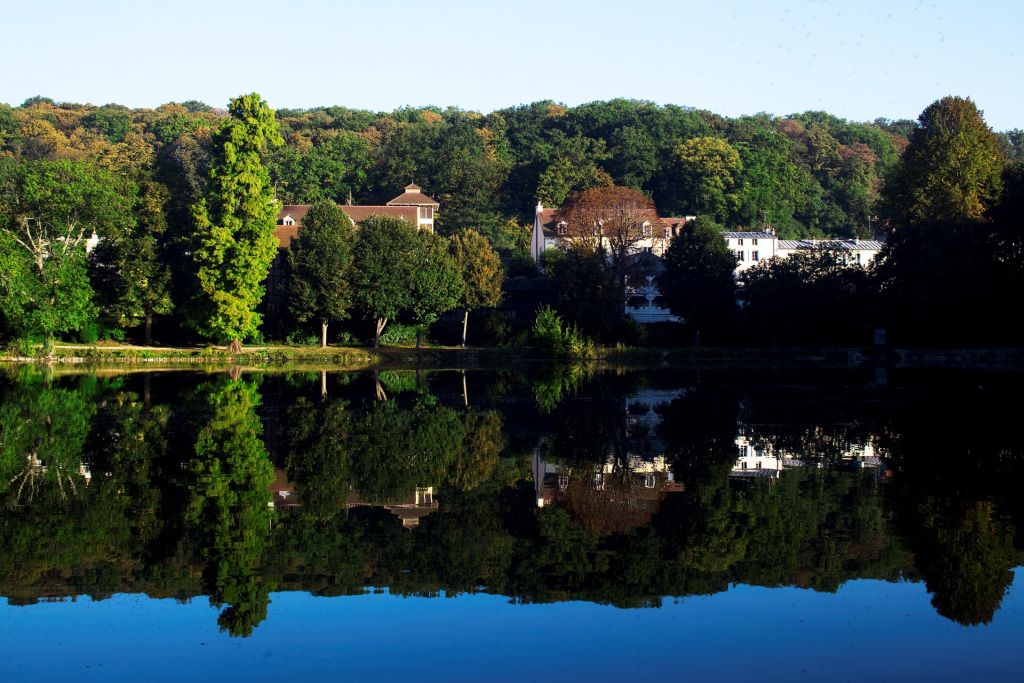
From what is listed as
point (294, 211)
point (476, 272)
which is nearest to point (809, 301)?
point (476, 272)

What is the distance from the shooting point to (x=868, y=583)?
45.5 ft

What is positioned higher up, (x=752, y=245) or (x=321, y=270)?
(x=752, y=245)

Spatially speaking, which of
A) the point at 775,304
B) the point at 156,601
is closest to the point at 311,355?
the point at 775,304

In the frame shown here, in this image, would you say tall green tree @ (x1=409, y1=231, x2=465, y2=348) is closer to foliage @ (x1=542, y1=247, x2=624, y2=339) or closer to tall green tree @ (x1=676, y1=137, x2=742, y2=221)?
foliage @ (x1=542, y1=247, x2=624, y2=339)

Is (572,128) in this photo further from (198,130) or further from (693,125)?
(198,130)

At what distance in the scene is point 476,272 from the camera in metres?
72.1

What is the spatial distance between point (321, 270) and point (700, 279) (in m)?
22.9

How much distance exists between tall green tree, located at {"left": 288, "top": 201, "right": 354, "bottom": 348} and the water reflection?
103 ft

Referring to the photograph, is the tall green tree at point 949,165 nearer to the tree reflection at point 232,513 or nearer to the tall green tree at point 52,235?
the tall green tree at point 52,235

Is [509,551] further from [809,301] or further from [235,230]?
[809,301]

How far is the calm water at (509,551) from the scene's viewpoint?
37.3 ft

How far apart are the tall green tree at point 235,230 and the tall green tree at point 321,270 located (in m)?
3.73

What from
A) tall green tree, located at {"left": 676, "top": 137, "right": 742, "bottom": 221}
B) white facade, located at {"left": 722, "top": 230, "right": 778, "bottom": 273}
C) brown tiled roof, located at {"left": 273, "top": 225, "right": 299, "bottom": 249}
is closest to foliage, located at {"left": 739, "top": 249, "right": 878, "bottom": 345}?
white facade, located at {"left": 722, "top": 230, "right": 778, "bottom": 273}

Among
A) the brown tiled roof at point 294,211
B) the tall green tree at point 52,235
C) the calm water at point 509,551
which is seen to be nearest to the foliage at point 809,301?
the tall green tree at point 52,235
